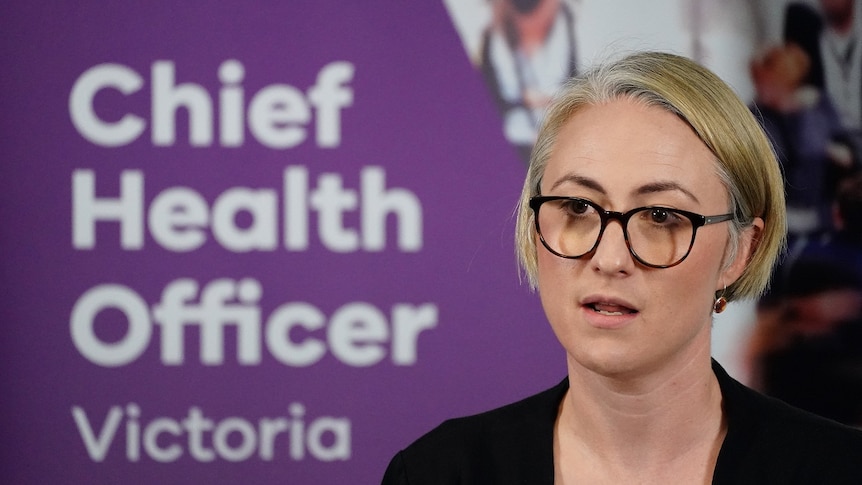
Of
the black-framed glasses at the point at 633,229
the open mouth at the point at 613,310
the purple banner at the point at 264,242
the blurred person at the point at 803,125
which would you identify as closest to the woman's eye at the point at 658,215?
the black-framed glasses at the point at 633,229

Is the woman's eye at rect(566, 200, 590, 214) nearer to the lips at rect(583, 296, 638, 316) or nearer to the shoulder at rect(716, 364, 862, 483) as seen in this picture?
the lips at rect(583, 296, 638, 316)

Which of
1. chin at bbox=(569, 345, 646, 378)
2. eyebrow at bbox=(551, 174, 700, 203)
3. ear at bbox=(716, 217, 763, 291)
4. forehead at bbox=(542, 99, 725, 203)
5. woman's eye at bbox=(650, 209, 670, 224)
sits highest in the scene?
forehead at bbox=(542, 99, 725, 203)

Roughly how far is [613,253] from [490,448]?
0.33 m

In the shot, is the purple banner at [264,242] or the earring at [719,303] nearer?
the earring at [719,303]

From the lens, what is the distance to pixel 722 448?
4.02 ft

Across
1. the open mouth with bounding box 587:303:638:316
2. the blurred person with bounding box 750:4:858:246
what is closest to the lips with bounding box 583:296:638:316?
the open mouth with bounding box 587:303:638:316

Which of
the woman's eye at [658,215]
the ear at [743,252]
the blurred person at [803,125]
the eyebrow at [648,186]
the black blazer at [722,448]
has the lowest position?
the black blazer at [722,448]

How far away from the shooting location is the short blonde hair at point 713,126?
46.3 inches

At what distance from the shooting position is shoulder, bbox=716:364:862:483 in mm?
1215

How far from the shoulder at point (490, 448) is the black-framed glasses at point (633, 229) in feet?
0.83

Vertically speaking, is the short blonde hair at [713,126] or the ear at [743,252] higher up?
the short blonde hair at [713,126]

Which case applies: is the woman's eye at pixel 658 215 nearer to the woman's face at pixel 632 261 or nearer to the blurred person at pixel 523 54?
the woman's face at pixel 632 261

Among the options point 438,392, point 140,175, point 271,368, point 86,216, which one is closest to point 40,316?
point 86,216

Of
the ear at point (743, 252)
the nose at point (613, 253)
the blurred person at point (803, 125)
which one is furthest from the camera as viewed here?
the blurred person at point (803, 125)
